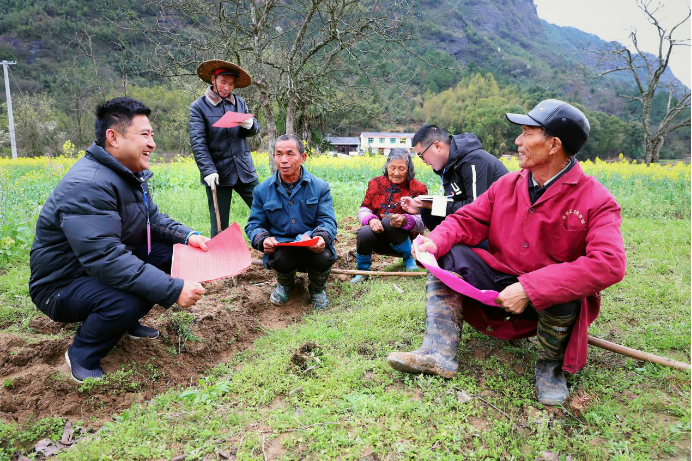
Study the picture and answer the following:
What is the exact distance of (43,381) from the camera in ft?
7.40

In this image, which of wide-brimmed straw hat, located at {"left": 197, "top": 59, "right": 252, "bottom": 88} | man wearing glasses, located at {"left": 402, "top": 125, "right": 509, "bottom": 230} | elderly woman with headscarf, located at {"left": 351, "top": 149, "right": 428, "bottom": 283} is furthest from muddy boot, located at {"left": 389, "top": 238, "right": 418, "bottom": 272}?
wide-brimmed straw hat, located at {"left": 197, "top": 59, "right": 252, "bottom": 88}

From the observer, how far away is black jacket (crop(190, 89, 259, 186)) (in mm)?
4195

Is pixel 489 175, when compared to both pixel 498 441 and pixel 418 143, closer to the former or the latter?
pixel 418 143

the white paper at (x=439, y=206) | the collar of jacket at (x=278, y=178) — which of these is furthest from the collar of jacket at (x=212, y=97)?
the white paper at (x=439, y=206)

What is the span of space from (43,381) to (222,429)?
116 cm

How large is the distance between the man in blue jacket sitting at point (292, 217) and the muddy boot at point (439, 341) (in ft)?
4.47

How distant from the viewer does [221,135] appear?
4309 millimetres

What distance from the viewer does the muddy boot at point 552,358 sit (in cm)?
198

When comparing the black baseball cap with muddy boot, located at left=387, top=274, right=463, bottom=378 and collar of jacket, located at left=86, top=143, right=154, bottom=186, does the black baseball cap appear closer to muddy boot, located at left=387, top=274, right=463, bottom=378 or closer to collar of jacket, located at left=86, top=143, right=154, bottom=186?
muddy boot, located at left=387, top=274, right=463, bottom=378

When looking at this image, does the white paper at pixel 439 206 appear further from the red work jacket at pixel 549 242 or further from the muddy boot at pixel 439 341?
the muddy boot at pixel 439 341

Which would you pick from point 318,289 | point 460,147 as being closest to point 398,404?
point 318,289

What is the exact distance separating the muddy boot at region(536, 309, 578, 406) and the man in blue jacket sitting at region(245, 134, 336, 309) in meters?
1.83

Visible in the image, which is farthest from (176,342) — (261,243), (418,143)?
(418,143)

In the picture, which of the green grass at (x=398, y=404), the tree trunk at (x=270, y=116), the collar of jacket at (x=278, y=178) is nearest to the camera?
the green grass at (x=398, y=404)
